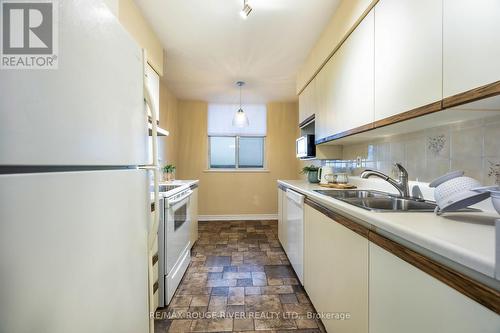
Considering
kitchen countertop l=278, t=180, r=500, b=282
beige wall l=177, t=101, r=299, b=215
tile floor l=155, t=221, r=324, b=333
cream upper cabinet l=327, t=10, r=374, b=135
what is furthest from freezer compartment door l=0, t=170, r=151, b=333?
beige wall l=177, t=101, r=299, b=215

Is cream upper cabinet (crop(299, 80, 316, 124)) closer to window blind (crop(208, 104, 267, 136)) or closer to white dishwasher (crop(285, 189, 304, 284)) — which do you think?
white dishwasher (crop(285, 189, 304, 284))

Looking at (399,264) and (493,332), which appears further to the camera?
(399,264)

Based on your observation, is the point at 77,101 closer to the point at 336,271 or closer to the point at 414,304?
the point at 414,304

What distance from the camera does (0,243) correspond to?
0.43 m

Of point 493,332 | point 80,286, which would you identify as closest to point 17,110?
point 80,286

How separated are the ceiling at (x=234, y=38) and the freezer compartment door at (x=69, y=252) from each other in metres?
1.68

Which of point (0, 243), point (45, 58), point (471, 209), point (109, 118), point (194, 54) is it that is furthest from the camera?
point (194, 54)

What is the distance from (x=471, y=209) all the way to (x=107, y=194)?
1478 millimetres

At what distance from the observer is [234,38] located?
2.25 m

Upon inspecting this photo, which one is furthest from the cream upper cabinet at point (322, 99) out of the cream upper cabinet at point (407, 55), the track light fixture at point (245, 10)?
the track light fixture at point (245, 10)

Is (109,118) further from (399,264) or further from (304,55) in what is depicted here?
(304,55)

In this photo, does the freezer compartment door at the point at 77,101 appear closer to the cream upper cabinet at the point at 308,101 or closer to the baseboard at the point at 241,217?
the cream upper cabinet at the point at 308,101

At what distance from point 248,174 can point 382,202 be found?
10.7ft

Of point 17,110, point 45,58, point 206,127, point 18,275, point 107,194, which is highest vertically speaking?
point 206,127
